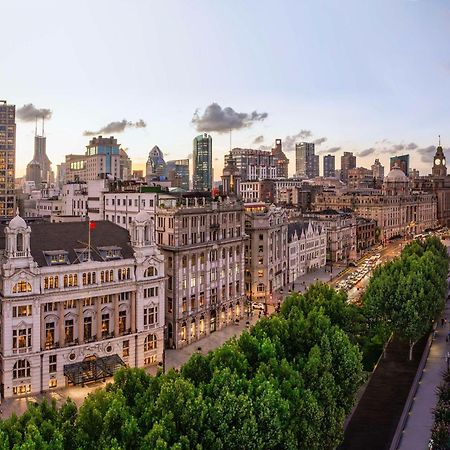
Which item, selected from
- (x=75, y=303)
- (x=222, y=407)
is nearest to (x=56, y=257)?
(x=75, y=303)

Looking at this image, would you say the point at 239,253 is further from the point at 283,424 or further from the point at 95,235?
the point at 283,424

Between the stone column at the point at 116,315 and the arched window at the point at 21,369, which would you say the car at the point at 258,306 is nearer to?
the stone column at the point at 116,315

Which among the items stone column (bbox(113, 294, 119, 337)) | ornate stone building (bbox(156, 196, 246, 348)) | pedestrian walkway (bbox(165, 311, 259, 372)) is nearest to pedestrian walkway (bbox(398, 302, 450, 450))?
pedestrian walkway (bbox(165, 311, 259, 372))

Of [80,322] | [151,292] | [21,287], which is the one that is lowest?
[80,322]

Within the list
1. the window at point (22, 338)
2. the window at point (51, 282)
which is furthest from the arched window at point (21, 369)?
the window at point (51, 282)

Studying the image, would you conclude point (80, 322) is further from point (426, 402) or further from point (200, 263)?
point (426, 402)

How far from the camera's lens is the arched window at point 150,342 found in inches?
3733

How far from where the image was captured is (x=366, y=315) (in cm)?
9962

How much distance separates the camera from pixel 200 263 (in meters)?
111

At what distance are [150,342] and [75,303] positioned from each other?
1610 centimetres

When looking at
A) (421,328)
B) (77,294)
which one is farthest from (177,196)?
(421,328)

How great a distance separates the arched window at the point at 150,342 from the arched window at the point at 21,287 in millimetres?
22473

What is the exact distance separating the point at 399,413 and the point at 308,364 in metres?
20.6

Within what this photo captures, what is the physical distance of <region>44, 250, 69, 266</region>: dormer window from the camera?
8531cm
